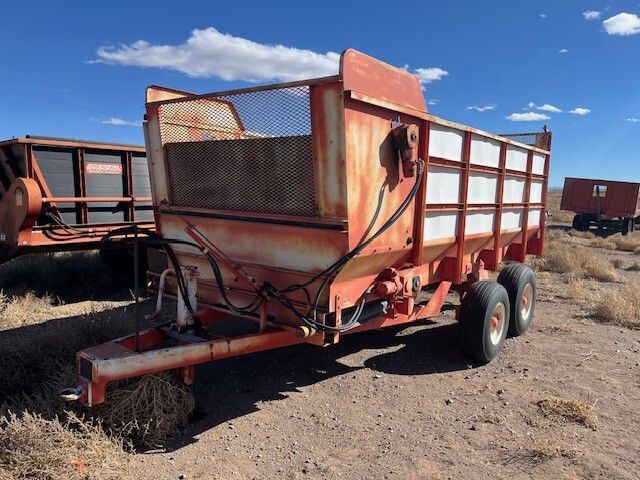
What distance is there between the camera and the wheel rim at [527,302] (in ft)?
21.8

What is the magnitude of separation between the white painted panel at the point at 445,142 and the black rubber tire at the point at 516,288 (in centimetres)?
215

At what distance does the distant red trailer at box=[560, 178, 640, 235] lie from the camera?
76.6 ft

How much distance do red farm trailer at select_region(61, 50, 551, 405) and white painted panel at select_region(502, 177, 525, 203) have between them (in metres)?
0.80

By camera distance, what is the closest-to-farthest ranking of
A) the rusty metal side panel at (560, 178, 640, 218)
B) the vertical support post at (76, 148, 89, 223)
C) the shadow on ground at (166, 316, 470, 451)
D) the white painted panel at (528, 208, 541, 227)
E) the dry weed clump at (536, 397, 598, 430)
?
the dry weed clump at (536, 397, 598, 430) → the shadow on ground at (166, 316, 470, 451) → the white painted panel at (528, 208, 541, 227) → the vertical support post at (76, 148, 89, 223) → the rusty metal side panel at (560, 178, 640, 218)

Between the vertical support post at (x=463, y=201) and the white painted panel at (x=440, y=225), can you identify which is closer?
the white painted panel at (x=440, y=225)

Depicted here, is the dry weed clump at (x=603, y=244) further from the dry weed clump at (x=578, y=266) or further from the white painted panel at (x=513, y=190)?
the white painted panel at (x=513, y=190)

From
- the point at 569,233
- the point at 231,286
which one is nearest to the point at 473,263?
the point at 231,286

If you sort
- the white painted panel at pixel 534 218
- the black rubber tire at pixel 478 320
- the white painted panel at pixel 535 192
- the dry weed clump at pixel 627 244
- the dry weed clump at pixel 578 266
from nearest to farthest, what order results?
the black rubber tire at pixel 478 320 → the white painted panel at pixel 535 192 → the white painted panel at pixel 534 218 → the dry weed clump at pixel 578 266 → the dry weed clump at pixel 627 244

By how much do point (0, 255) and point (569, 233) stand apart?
22.4 meters

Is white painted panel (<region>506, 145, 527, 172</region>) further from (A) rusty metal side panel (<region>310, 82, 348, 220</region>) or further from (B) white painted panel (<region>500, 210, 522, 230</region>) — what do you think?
(A) rusty metal side panel (<region>310, 82, 348, 220</region>)

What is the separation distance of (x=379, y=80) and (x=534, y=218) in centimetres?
463

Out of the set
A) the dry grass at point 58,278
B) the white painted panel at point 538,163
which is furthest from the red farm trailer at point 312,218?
the dry grass at point 58,278

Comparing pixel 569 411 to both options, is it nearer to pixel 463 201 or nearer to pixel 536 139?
pixel 463 201

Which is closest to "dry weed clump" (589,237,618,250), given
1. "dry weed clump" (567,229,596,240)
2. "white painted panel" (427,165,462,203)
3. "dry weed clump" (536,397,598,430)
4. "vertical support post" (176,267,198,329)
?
"dry weed clump" (567,229,596,240)
